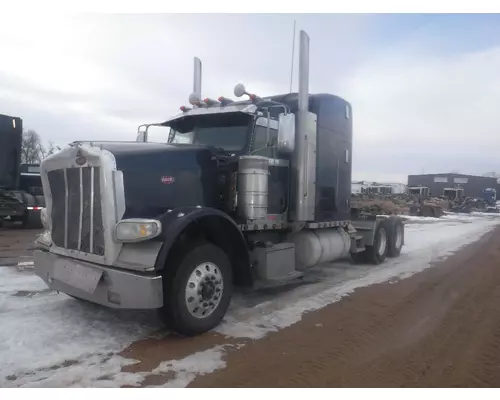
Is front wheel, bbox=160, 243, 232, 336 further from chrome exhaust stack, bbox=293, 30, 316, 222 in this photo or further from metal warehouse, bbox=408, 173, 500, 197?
metal warehouse, bbox=408, 173, 500, 197

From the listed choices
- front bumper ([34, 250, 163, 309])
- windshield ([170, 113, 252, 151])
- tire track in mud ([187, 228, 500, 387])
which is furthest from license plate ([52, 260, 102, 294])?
windshield ([170, 113, 252, 151])

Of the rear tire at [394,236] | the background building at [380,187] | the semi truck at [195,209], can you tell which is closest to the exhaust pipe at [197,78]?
the semi truck at [195,209]

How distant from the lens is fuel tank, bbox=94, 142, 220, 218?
440cm

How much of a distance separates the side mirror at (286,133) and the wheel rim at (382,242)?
5083mm

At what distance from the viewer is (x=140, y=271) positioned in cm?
405

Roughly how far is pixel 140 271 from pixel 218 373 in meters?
1.24

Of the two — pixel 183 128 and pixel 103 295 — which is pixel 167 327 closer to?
pixel 103 295

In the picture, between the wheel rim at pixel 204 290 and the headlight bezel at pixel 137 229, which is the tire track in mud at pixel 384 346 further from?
the headlight bezel at pixel 137 229

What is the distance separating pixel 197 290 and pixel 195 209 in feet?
2.86

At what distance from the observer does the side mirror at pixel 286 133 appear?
5.54 metres

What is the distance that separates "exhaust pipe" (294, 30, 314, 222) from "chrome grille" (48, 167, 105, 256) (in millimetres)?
3122

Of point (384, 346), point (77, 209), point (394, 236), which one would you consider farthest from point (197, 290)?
point (394, 236)

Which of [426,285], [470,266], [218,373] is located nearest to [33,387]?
[218,373]

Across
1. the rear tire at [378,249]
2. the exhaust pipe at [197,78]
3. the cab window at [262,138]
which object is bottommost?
the rear tire at [378,249]
